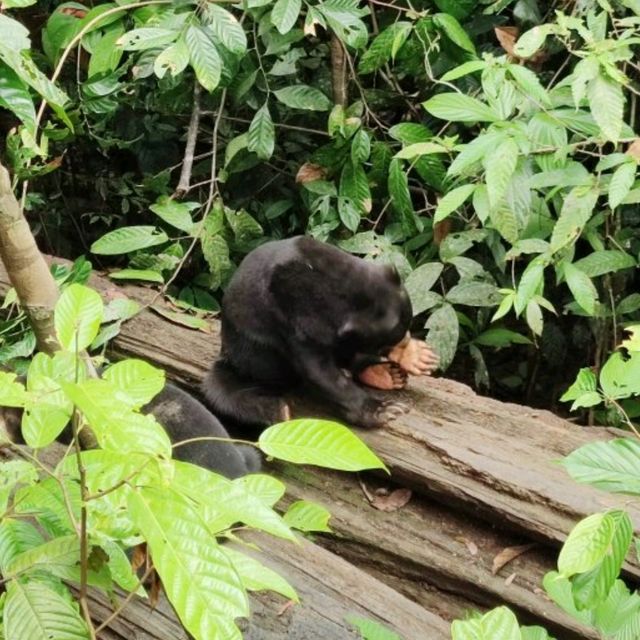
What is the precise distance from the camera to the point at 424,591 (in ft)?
10.8

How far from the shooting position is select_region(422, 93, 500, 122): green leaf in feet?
11.6

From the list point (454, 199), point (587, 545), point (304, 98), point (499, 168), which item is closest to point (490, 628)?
point (587, 545)

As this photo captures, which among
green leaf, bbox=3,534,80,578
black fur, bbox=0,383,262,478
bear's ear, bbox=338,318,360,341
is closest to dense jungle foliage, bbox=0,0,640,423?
bear's ear, bbox=338,318,360,341

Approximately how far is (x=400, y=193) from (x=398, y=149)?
1.74ft

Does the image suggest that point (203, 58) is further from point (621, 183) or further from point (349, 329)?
point (621, 183)

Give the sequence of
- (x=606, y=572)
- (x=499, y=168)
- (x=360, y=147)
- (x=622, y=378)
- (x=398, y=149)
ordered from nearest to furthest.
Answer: (x=606, y=572) → (x=622, y=378) → (x=499, y=168) → (x=360, y=147) → (x=398, y=149)

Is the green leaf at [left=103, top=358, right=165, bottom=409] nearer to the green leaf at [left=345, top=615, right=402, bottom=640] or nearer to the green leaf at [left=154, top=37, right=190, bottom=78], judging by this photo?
the green leaf at [left=345, top=615, right=402, bottom=640]

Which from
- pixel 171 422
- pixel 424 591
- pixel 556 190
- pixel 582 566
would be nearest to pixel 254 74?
pixel 556 190

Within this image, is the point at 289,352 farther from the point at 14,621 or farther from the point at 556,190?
the point at 14,621

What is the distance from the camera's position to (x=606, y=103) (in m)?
3.27

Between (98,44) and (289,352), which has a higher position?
(98,44)

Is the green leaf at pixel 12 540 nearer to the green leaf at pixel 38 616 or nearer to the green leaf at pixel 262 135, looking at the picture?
the green leaf at pixel 38 616

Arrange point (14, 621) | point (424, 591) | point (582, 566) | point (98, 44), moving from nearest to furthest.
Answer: point (14, 621), point (582, 566), point (424, 591), point (98, 44)

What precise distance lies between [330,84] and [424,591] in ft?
10.2
